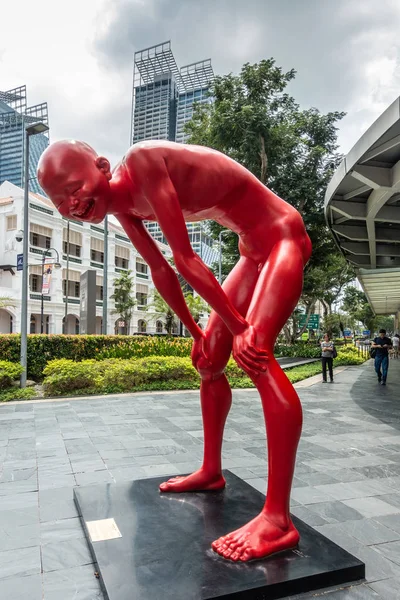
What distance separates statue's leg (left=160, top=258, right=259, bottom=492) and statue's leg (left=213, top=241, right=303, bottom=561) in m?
0.41

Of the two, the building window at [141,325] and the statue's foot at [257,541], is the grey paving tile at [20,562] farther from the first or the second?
the building window at [141,325]

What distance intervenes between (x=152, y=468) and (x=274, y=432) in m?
2.31

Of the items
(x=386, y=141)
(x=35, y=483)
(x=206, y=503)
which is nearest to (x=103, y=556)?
(x=206, y=503)

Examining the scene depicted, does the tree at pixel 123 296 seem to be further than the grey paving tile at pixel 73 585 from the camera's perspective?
Yes

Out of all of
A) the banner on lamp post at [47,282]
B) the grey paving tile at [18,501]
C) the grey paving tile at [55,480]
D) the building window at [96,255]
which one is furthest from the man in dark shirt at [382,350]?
the building window at [96,255]

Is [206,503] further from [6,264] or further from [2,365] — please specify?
[6,264]

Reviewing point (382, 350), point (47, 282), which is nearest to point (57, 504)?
point (382, 350)

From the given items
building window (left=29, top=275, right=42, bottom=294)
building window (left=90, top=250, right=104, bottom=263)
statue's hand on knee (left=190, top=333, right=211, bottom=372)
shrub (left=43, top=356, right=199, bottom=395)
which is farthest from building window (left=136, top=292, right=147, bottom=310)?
statue's hand on knee (left=190, top=333, right=211, bottom=372)

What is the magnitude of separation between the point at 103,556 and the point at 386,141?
251 inches

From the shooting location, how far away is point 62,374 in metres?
9.70

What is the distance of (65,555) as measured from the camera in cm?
261

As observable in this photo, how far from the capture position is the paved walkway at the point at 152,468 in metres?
2.47

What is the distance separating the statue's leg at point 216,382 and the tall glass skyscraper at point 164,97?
48028mm

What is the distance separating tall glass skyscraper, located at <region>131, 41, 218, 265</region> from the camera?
61812mm
